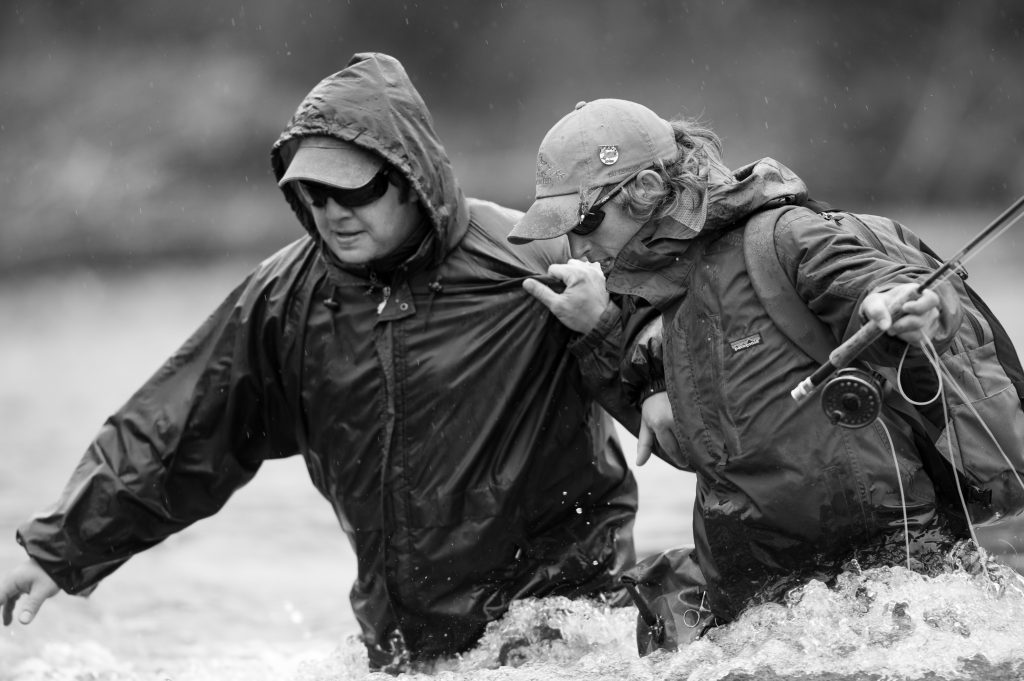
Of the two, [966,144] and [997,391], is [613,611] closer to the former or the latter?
[997,391]

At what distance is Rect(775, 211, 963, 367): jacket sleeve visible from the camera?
320 cm

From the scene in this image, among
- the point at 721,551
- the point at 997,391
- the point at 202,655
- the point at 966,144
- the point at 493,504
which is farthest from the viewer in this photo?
the point at 966,144

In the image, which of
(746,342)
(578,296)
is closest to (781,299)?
(746,342)

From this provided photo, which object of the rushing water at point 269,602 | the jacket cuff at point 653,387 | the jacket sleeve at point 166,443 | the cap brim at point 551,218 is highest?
the cap brim at point 551,218

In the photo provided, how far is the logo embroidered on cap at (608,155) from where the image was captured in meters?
3.64

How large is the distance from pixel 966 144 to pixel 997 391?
15.6 metres

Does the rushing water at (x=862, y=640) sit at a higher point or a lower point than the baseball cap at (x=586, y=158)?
lower

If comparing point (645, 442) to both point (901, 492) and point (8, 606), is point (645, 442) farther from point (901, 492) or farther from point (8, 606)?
point (8, 606)

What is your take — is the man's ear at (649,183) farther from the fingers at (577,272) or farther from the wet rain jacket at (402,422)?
the wet rain jacket at (402,422)

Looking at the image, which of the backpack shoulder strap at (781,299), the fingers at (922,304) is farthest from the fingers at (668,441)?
the fingers at (922,304)

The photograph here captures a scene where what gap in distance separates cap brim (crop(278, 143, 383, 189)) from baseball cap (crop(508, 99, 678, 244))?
2.14 ft

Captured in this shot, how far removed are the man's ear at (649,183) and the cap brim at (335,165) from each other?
88cm

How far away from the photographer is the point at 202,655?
6.60 metres

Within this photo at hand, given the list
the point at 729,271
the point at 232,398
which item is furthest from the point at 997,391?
the point at 232,398
